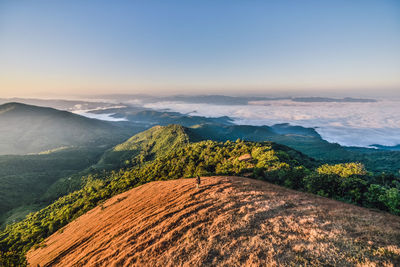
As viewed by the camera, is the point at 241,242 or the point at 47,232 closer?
the point at 241,242

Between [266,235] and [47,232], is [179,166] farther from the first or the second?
[266,235]

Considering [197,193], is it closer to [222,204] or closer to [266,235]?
[222,204]

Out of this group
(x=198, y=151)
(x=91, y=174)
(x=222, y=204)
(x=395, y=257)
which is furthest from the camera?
(x=91, y=174)

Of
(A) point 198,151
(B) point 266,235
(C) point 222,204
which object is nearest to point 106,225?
(C) point 222,204

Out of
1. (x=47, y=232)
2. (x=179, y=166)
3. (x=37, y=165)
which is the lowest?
(x=37, y=165)

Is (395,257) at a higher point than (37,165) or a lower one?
higher

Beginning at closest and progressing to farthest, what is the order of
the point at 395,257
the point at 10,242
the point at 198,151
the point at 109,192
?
the point at 395,257, the point at 10,242, the point at 109,192, the point at 198,151
